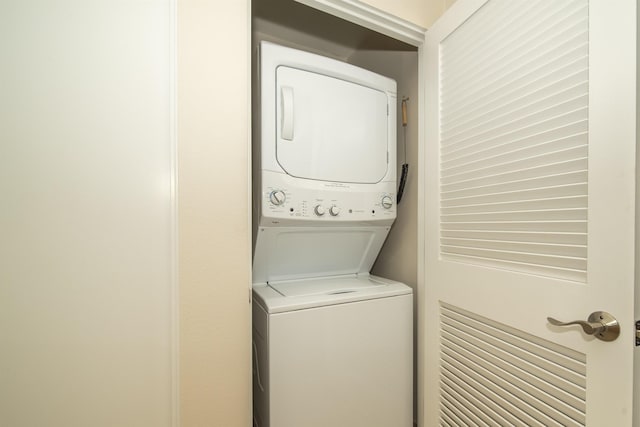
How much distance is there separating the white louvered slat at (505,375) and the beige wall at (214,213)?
917 mm

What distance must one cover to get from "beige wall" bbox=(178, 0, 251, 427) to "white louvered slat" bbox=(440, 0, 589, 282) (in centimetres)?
92

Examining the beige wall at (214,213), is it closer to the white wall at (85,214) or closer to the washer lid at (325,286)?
the white wall at (85,214)

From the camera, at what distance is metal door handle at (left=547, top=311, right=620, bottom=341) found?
700 millimetres

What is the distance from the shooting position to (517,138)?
958 mm

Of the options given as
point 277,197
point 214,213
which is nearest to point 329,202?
point 277,197

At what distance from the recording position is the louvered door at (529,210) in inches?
27.9

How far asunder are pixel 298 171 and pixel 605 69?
3.50ft

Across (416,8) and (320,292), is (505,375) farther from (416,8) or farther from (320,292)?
(416,8)

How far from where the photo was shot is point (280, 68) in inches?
49.6

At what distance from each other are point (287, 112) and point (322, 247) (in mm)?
748

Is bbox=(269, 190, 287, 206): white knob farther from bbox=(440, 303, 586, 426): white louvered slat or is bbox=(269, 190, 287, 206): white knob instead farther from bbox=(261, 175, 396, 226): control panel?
bbox=(440, 303, 586, 426): white louvered slat

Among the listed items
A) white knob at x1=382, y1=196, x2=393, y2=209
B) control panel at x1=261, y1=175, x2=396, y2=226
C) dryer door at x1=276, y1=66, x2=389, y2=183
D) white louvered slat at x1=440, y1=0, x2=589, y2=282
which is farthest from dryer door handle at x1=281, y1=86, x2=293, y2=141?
white louvered slat at x1=440, y1=0, x2=589, y2=282

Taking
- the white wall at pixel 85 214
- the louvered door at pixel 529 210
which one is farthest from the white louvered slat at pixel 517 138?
the white wall at pixel 85 214

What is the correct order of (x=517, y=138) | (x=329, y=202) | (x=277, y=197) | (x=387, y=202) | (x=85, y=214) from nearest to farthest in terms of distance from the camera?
(x=85, y=214)
(x=517, y=138)
(x=277, y=197)
(x=329, y=202)
(x=387, y=202)
